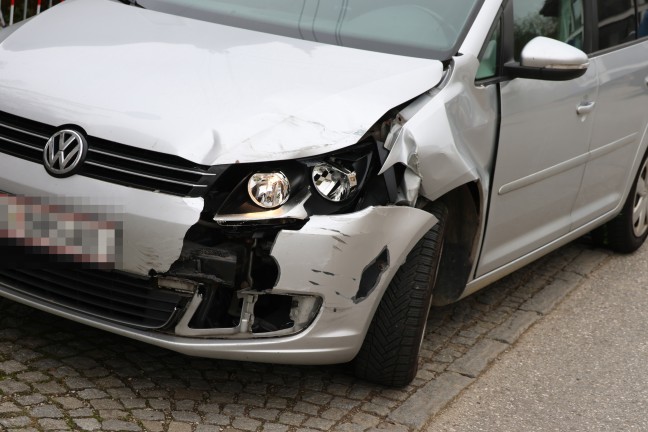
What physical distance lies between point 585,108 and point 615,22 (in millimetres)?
912

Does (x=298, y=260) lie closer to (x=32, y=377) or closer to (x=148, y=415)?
(x=148, y=415)

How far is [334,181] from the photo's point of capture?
12.8ft

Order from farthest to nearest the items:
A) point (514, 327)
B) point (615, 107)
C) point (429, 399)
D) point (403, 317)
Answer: point (615, 107) → point (514, 327) → point (429, 399) → point (403, 317)

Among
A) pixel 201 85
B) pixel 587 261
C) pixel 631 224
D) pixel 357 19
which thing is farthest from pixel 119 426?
pixel 631 224

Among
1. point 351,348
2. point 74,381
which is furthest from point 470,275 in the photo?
point 74,381

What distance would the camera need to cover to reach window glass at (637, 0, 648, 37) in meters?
6.36

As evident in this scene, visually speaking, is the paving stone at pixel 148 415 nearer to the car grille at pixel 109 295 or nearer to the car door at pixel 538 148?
the car grille at pixel 109 295

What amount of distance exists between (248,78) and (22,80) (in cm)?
78

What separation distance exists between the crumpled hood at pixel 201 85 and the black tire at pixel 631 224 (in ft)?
8.71

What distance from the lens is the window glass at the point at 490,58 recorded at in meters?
4.66

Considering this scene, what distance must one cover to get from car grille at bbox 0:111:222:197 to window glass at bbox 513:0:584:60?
1.78 m

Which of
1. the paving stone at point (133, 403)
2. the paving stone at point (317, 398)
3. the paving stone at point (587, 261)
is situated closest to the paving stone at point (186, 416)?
the paving stone at point (133, 403)

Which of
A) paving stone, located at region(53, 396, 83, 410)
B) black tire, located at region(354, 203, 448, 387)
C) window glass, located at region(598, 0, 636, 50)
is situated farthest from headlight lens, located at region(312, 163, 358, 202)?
window glass, located at region(598, 0, 636, 50)

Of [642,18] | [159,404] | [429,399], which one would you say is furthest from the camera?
[642,18]
